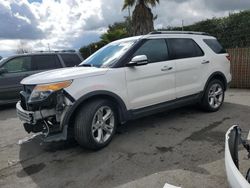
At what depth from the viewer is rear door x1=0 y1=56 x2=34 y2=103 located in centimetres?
938

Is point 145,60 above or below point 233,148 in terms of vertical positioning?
above

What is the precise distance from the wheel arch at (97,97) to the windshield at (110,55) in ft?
1.92

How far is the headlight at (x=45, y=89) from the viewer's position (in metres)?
4.45

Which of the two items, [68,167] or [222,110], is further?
[222,110]

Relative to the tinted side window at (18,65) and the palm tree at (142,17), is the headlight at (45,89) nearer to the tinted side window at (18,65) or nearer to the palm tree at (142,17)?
the tinted side window at (18,65)

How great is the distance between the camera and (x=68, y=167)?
14.1 ft

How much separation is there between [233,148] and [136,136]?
9.80 feet

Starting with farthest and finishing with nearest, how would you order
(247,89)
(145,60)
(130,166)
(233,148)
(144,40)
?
1. (247,89)
2. (144,40)
3. (145,60)
4. (130,166)
5. (233,148)

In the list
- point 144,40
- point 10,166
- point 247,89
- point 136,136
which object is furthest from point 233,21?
point 10,166

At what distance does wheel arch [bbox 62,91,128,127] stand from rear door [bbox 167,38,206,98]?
4.64 feet

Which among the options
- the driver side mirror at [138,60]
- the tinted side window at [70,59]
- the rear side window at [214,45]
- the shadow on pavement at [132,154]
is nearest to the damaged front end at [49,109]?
the shadow on pavement at [132,154]

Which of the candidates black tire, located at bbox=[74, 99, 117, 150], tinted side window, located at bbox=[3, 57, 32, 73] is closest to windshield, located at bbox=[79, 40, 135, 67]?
black tire, located at bbox=[74, 99, 117, 150]

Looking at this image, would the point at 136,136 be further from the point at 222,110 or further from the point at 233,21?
the point at 233,21

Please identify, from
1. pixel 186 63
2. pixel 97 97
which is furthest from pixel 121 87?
pixel 186 63
